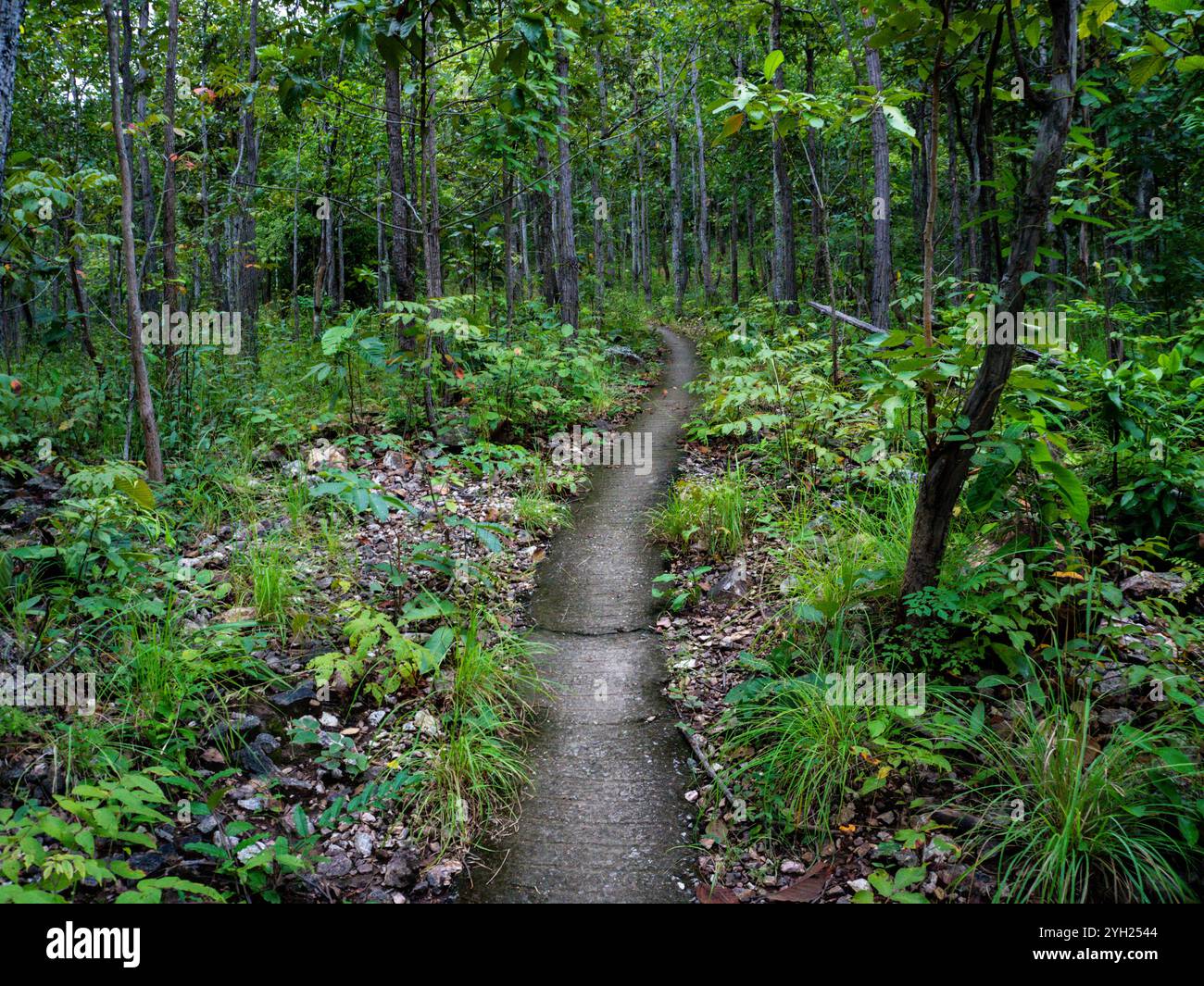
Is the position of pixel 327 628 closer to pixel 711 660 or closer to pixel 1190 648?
pixel 711 660

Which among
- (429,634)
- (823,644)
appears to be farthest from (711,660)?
(429,634)

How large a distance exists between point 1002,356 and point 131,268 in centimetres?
624

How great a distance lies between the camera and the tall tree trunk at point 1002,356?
10.1ft

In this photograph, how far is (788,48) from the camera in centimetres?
1372

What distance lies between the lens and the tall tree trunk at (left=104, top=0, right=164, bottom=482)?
5242mm
